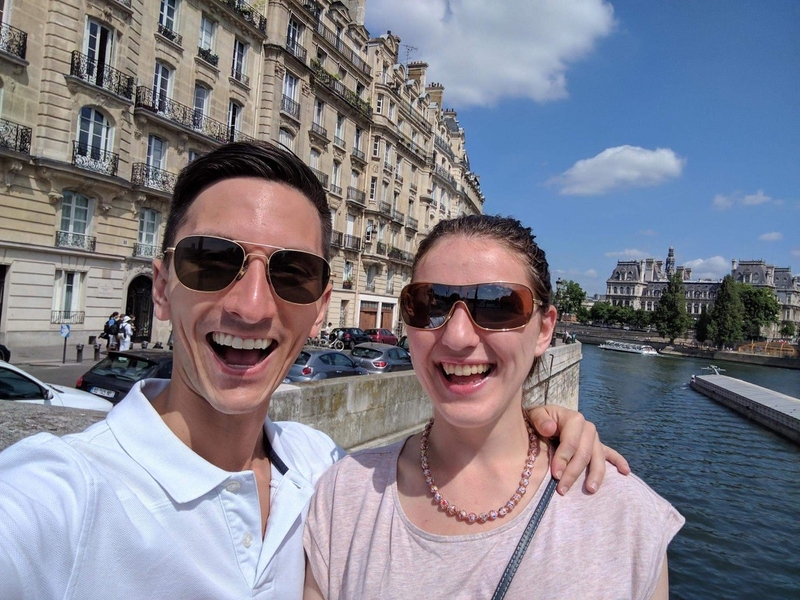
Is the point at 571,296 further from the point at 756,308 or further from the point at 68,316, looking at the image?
the point at 68,316

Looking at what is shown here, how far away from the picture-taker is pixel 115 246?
20.6 metres

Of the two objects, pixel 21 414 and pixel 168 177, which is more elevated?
pixel 168 177

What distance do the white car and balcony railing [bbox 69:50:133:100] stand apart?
14.7m

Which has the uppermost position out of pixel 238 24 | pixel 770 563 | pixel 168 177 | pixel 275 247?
pixel 238 24

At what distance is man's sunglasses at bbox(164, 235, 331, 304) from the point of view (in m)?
1.80

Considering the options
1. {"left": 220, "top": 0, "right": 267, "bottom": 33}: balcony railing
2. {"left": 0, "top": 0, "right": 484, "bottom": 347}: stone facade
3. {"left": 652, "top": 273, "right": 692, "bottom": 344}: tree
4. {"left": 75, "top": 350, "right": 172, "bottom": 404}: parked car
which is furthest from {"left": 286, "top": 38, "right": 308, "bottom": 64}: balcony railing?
{"left": 652, "top": 273, "right": 692, "bottom": 344}: tree

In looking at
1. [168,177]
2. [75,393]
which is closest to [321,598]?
[75,393]

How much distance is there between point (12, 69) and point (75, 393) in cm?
1428

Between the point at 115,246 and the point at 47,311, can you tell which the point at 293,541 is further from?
the point at 115,246

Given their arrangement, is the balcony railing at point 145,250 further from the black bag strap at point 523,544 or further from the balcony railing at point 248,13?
the black bag strap at point 523,544

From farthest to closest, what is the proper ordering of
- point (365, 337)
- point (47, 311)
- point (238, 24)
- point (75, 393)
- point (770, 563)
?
point (365, 337), point (238, 24), point (47, 311), point (770, 563), point (75, 393)

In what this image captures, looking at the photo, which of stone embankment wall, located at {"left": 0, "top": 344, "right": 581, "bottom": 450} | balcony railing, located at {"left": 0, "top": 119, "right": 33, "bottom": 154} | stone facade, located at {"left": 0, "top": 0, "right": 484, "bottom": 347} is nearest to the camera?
stone embankment wall, located at {"left": 0, "top": 344, "right": 581, "bottom": 450}

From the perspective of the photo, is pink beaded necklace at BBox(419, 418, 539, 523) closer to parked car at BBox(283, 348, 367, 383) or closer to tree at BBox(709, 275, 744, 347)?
parked car at BBox(283, 348, 367, 383)

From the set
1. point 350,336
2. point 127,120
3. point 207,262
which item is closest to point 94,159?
point 127,120
